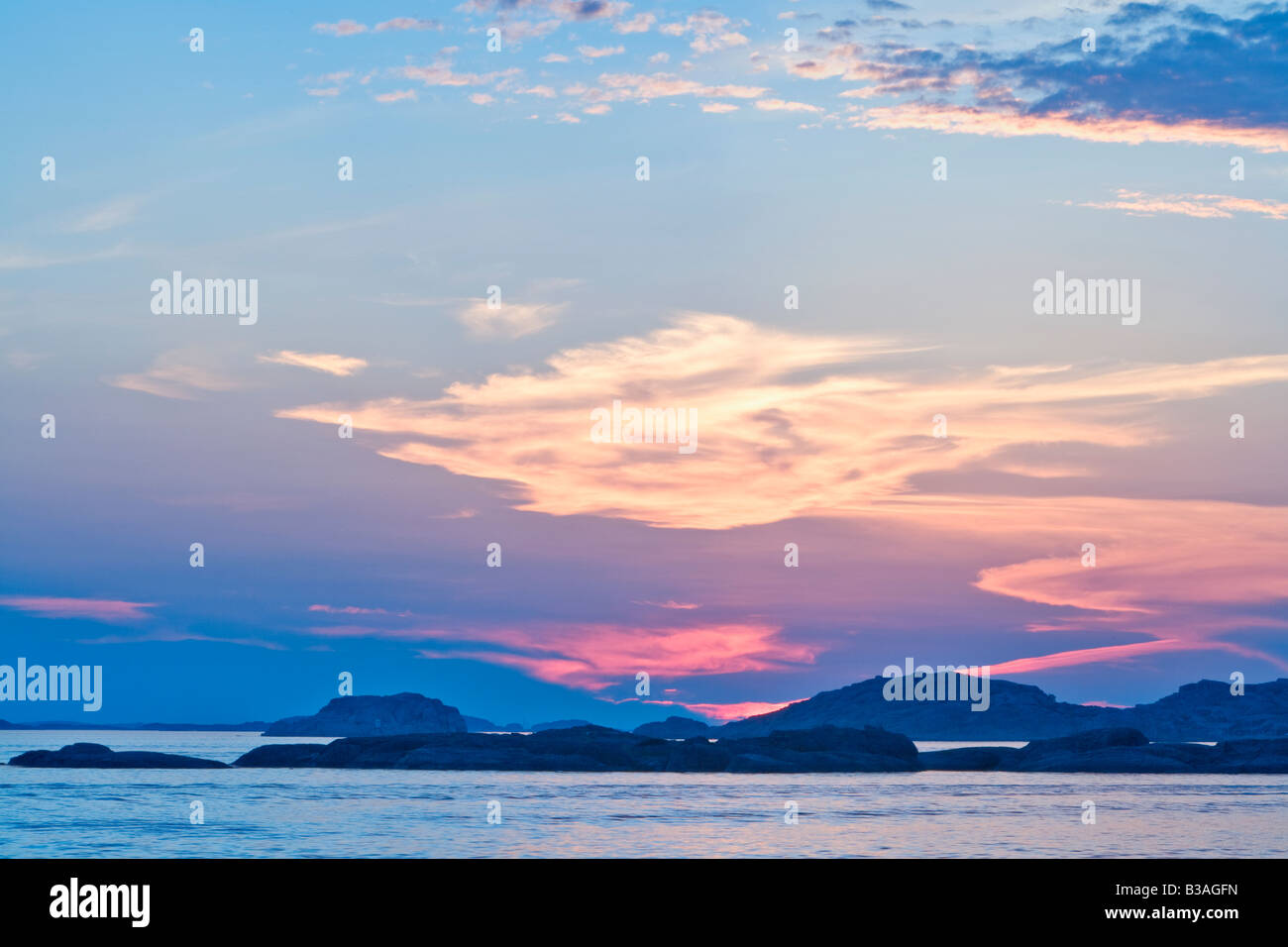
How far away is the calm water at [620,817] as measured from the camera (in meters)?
60.2

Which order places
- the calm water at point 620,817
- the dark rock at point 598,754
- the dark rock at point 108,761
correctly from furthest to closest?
the dark rock at point 108,761
the dark rock at point 598,754
the calm water at point 620,817

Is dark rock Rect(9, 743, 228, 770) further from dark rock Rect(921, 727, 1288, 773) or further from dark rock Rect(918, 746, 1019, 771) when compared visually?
dark rock Rect(921, 727, 1288, 773)

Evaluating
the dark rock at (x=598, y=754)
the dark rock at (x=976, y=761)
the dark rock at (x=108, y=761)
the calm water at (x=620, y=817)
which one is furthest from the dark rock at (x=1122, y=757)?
the dark rock at (x=108, y=761)

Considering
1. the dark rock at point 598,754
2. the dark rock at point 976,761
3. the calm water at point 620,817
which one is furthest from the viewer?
the dark rock at point 976,761

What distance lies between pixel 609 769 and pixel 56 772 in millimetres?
65249

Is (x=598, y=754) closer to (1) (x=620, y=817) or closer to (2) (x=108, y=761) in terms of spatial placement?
(2) (x=108, y=761)

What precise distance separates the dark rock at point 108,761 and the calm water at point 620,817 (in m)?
23.5

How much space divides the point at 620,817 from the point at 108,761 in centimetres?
10449

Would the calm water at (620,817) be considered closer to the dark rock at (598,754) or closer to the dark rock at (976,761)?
the dark rock at (598,754)

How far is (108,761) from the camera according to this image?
159 m

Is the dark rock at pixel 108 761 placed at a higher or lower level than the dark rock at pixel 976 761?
higher

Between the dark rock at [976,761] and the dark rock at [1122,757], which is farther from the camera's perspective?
the dark rock at [976,761]

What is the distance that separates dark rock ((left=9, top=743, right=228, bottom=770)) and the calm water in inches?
925
